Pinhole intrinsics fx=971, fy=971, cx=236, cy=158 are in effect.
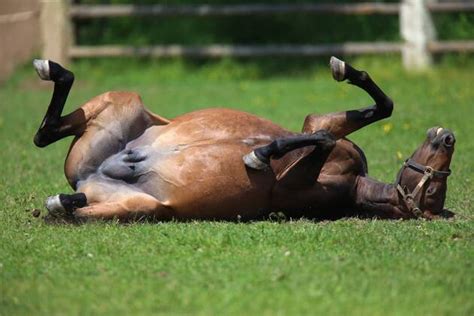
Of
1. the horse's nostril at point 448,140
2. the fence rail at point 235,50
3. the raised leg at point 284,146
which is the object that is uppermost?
the horse's nostril at point 448,140

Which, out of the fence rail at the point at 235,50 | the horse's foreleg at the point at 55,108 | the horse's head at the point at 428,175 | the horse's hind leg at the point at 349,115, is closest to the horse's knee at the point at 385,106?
the horse's hind leg at the point at 349,115

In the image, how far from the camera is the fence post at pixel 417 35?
15.8 m

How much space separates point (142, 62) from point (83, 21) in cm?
131

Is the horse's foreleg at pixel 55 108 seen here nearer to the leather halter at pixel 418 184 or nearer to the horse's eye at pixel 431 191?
the leather halter at pixel 418 184

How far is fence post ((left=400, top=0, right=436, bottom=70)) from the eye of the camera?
1577 centimetres

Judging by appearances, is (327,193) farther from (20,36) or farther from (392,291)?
(20,36)

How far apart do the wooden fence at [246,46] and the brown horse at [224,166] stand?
9.37 metres

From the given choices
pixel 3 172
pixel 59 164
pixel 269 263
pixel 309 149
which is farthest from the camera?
pixel 59 164

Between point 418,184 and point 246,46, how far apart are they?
1086 cm

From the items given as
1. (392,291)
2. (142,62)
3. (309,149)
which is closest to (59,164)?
(309,149)

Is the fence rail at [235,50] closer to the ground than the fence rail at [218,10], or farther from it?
closer to the ground

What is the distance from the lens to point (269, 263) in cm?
531

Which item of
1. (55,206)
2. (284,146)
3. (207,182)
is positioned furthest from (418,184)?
(55,206)

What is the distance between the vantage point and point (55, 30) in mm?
16656
